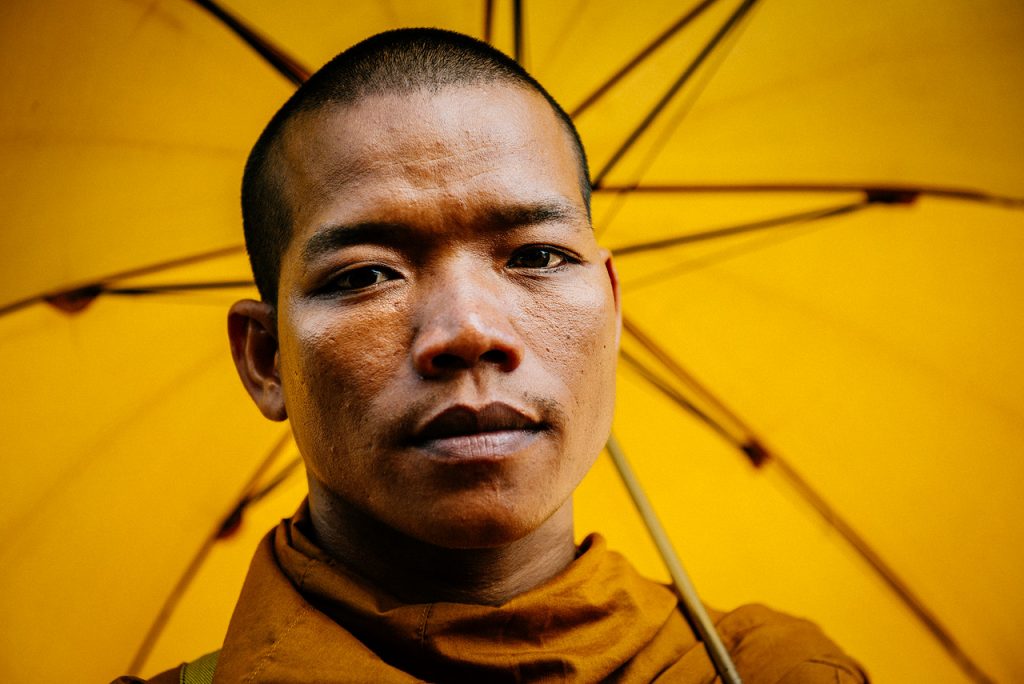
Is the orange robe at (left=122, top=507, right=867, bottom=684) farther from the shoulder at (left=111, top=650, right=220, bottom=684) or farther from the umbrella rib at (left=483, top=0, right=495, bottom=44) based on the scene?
the umbrella rib at (left=483, top=0, right=495, bottom=44)

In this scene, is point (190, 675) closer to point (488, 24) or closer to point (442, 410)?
point (442, 410)

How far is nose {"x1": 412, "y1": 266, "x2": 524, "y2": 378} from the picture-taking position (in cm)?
150

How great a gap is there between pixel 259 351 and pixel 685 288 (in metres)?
1.31

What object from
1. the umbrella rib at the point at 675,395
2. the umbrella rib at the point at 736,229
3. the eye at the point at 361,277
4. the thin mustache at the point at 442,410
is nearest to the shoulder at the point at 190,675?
the thin mustache at the point at 442,410

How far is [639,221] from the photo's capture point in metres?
2.48

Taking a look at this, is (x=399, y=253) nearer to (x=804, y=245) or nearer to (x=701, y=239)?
(x=701, y=239)

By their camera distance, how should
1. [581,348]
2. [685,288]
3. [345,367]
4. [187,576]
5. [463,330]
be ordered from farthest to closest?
[685,288]
[187,576]
[581,348]
[345,367]
[463,330]

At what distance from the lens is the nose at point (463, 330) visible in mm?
1497

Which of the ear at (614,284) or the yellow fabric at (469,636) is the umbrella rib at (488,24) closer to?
the ear at (614,284)

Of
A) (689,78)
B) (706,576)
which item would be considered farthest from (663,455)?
(689,78)

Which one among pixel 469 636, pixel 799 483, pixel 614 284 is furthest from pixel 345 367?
pixel 799 483

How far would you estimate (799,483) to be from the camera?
246 centimetres

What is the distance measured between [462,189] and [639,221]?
36.5 inches

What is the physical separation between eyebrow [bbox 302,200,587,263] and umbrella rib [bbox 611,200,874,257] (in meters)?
0.73
